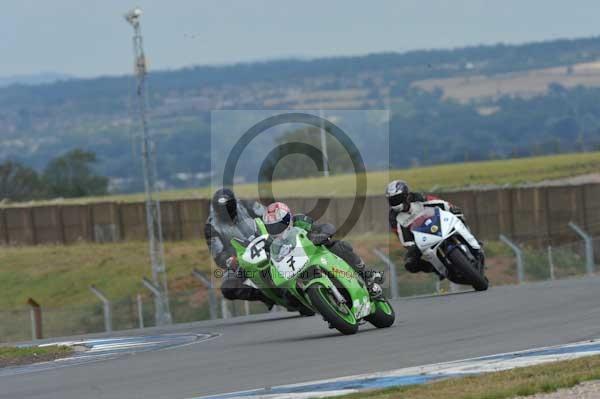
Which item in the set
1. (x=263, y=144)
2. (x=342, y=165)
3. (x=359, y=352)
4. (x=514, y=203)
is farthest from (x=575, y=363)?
(x=342, y=165)

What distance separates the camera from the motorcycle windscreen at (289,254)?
14688 mm

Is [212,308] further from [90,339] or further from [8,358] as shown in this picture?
[8,358]

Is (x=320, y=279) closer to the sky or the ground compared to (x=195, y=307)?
closer to the sky

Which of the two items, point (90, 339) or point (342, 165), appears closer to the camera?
point (90, 339)

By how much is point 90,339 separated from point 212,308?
18.6ft

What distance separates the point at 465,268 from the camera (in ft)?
66.5

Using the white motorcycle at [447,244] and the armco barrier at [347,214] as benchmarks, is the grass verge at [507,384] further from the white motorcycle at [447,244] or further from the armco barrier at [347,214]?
the armco barrier at [347,214]

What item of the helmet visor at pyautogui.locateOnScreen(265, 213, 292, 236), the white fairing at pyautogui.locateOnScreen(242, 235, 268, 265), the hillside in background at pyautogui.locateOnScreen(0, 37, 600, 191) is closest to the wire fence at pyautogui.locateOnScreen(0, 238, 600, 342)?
the white fairing at pyautogui.locateOnScreen(242, 235, 268, 265)

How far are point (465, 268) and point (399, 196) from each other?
4.68ft

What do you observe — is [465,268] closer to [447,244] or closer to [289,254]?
[447,244]

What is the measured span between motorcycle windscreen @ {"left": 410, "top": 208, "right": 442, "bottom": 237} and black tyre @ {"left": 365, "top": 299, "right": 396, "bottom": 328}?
4.78 metres

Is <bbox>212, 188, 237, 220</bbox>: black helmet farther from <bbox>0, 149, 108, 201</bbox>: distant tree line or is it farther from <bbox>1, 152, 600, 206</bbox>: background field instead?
<bbox>0, 149, 108, 201</bbox>: distant tree line

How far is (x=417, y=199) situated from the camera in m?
20.7

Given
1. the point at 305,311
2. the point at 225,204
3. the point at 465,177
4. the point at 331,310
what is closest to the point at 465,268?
the point at 305,311
